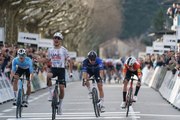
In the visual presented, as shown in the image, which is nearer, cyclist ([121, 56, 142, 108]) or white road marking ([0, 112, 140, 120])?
white road marking ([0, 112, 140, 120])

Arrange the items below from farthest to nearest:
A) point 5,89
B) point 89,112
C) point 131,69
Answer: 1. point 5,89
2. point 89,112
3. point 131,69

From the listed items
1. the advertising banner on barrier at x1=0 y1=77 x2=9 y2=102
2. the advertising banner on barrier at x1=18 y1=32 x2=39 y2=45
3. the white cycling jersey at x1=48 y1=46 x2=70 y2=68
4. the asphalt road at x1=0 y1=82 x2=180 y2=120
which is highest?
the advertising banner on barrier at x1=18 y1=32 x2=39 y2=45

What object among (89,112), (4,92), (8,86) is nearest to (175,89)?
(89,112)

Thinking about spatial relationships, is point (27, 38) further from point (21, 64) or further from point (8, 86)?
point (21, 64)

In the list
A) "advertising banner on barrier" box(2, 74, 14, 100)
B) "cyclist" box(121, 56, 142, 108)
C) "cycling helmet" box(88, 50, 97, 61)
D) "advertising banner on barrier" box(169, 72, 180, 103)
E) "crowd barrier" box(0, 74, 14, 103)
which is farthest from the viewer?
"advertising banner on barrier" box(2, 74, 14, 100)

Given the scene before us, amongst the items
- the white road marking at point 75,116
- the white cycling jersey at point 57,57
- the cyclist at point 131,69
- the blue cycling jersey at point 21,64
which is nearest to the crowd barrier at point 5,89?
the white road marking at point 75,116

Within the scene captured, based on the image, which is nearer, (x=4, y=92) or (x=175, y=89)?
(x=175, y=89)

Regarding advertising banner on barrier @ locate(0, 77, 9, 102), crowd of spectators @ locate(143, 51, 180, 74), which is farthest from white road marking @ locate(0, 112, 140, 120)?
crowd of spectators @ locate(143, 51, 180, 74)

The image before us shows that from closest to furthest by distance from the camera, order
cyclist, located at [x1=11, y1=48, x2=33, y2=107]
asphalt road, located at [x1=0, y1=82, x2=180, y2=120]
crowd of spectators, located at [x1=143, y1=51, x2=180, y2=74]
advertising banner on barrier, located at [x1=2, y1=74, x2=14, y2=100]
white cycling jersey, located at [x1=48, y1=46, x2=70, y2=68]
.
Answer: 1. white cycling jersey, located at [x1=48, y1=46, x2=70, y2=68]
2. asphalt road, located at [x1=0, y1=82, x2=180, y2=120]
3. cyclist, located at [x1=11, y1=48, x2=33, y2=107]
4. advertising banner on barrier, located at [x1=2, y1=74, x2=14, y2=100]
5. crowd of spectators, located at [x1=143, y1=51, x2=180, y2=74]

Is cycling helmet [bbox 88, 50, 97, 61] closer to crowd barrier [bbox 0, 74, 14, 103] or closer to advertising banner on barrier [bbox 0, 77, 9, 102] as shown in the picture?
crowd barrier [bbox 0, 74, 14, 103]

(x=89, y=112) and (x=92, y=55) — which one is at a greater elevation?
(x=92, y=55)

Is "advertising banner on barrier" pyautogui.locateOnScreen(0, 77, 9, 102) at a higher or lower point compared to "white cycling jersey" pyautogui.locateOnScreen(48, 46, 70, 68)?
lower

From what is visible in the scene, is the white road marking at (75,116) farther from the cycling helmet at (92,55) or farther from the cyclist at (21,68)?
the cycling helmet at (92,55)

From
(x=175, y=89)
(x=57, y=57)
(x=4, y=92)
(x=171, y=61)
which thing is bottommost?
(x=4, y=92)
